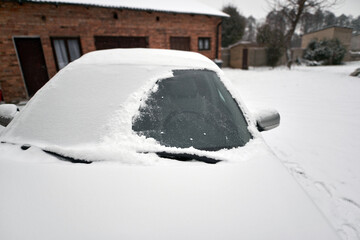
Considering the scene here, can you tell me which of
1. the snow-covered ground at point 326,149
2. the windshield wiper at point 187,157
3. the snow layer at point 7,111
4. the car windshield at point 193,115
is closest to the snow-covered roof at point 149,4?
the snow-covered ground at point 326,149

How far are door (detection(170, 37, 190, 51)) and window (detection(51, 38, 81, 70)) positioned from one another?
4269 mm

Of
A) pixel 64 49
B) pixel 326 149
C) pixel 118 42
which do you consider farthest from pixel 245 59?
pixel 326 149

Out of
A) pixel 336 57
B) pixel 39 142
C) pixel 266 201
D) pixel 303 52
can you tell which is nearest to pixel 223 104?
pixel 266 201

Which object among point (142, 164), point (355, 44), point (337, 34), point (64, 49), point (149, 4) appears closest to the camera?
point (142, 164)

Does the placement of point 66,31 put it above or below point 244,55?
above

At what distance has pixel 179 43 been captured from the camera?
30.8 feet

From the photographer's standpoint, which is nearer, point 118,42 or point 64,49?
point 64,49

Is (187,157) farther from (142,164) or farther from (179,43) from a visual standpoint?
(179,43)

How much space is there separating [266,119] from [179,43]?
8.96 m

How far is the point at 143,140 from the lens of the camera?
1.06m

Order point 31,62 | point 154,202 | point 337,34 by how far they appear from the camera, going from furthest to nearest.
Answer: point 337,34, point 31,62, point 154,202

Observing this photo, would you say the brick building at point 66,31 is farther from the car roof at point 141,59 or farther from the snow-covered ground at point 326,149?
the car roof at point 141,59

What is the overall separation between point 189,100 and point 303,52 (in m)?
25.9

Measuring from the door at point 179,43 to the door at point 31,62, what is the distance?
5.60m
